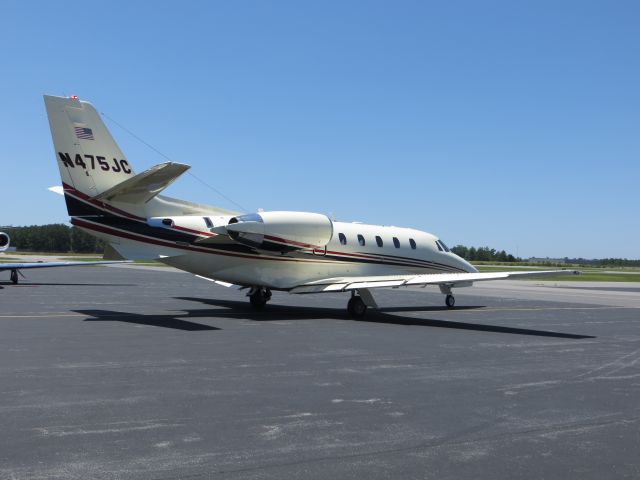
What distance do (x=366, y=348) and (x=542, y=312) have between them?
1219cm

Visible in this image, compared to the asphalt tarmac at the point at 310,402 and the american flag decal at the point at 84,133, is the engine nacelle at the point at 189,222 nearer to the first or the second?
the american flag decal at the point at 84,133

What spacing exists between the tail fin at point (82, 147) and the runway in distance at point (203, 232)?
3 cm

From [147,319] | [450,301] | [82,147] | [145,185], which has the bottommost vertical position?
[147,319]

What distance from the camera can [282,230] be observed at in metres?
19.1

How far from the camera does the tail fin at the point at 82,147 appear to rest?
16922mm

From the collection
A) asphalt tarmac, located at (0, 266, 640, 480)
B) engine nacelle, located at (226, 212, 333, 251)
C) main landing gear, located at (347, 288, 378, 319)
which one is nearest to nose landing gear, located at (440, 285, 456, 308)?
main landing gear, located at (347, 288, 378, 319)

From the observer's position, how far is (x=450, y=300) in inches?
958

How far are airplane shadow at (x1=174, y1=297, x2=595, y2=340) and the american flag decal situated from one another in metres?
5.68

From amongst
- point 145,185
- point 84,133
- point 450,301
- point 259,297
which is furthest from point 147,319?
point 450,301

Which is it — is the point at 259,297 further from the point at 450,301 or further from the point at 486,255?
the point at 486,255

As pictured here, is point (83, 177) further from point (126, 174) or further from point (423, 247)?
point (423, 247)

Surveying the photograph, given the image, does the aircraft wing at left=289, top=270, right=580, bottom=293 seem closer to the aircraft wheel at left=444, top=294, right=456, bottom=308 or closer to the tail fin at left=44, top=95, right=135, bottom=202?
the aircraft wheel at left=444, top=294, right=456, bottom=308

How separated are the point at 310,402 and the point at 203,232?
11453 millimetres

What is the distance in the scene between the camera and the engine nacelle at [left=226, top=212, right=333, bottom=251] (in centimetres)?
1850
